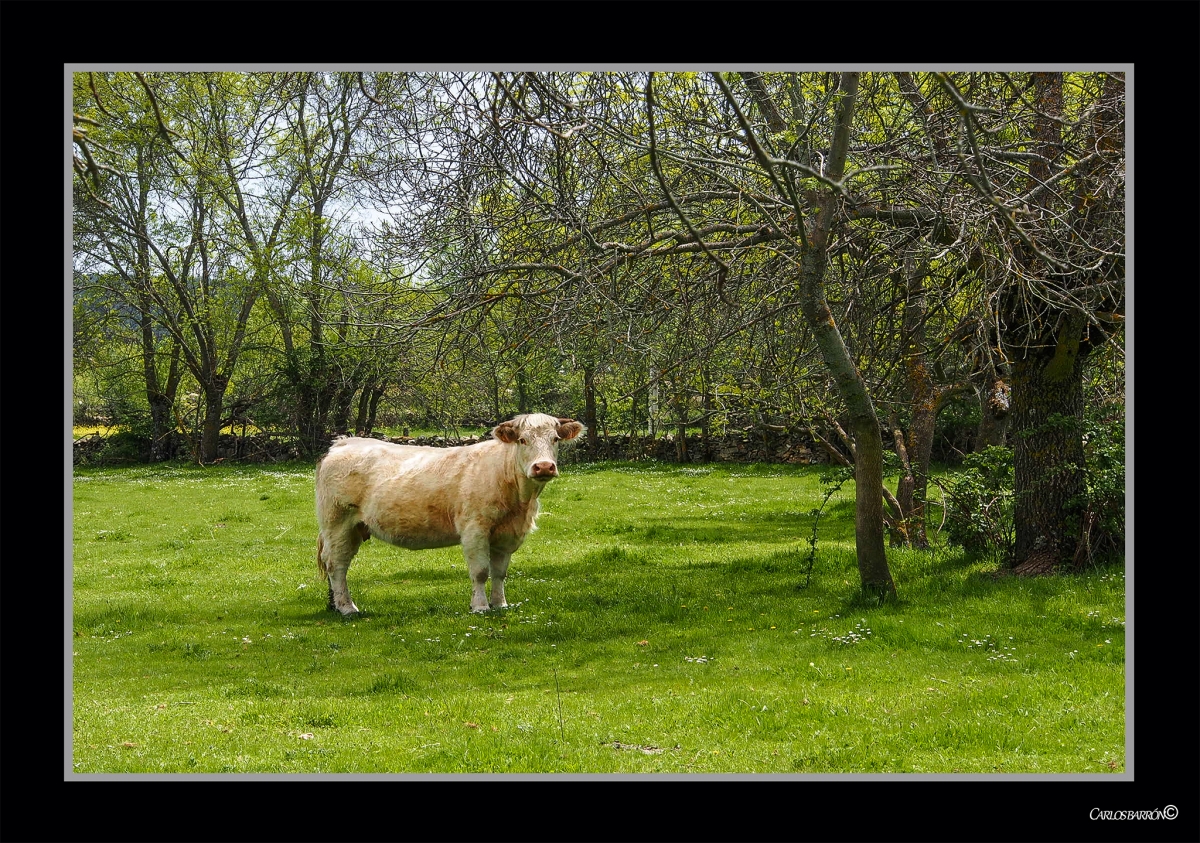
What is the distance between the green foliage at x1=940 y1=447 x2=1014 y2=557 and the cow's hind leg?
7688mm

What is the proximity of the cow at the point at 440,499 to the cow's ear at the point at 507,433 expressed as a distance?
0.01 meters

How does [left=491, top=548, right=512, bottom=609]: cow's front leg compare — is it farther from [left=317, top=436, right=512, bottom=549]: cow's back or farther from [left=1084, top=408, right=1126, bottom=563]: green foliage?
[left=1084, top=408, right=1126, bottom=563]: green foliage

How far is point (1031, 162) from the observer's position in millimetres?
11125

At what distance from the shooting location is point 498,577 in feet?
40.8

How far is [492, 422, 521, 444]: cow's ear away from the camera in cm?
1210

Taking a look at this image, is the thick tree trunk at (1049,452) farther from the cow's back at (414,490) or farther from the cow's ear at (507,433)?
the cow's back at (414,490)

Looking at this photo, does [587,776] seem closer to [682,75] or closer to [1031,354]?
[682,75]

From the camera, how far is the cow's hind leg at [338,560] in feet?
41.4

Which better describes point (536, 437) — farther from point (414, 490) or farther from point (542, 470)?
point (414, 490)

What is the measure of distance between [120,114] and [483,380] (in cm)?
640

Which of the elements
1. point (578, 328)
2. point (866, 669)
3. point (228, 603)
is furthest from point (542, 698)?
point (228, 603)

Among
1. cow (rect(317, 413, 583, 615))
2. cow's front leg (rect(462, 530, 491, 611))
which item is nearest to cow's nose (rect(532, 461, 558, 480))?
cow (rect(317, 413, 583, 615))

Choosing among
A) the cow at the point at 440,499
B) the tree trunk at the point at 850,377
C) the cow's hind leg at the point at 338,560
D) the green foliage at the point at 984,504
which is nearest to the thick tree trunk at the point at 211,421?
the cow at the point at 440,499

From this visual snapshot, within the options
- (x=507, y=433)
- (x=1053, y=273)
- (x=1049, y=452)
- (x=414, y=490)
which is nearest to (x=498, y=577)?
(x=414, y=490)
